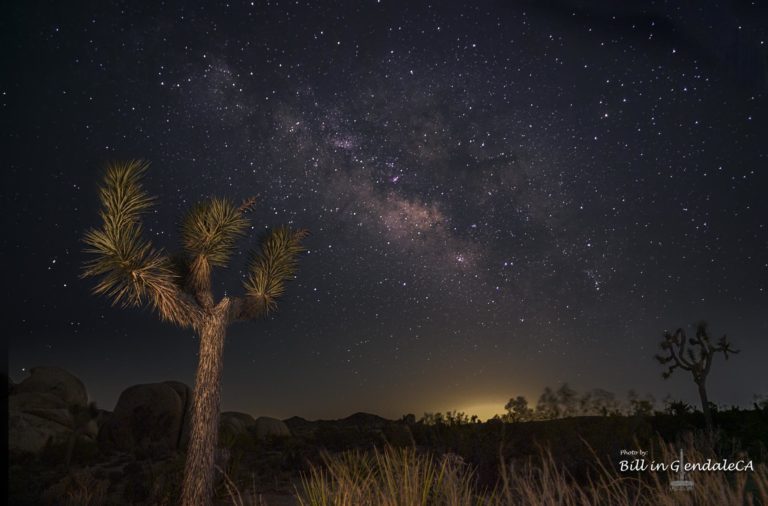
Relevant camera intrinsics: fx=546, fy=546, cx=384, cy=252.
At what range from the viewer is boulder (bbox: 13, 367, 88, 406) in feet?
89.6

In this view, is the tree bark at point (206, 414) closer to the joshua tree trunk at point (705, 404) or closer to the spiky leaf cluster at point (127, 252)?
the spiky leaf cluster at point (127, 252)

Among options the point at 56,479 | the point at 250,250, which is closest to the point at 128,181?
the point at 250,250

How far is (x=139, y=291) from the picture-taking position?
11.0 m

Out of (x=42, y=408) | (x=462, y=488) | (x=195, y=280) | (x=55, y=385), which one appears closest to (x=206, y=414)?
(x=195, y=280)

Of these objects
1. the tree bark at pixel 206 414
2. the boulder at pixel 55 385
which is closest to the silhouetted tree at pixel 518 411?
the tree bark at pixel 206 414

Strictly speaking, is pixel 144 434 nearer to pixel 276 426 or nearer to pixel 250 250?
pixel 276 426

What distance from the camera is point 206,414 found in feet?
36.2

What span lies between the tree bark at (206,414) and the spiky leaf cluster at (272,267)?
110cm

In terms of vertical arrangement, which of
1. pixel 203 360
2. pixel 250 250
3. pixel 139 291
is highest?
pixel 250 250

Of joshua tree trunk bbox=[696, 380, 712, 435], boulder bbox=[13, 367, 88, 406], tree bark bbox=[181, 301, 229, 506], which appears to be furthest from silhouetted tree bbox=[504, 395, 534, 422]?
boulder bbox=[13, 367, 88, 406]

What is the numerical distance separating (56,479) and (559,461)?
13.1 metres

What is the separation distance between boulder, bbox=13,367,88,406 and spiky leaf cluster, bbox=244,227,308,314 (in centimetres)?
1919

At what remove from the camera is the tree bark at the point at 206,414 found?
10594 millimetres

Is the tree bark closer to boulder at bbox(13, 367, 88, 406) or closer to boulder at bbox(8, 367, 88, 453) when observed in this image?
boulder at bbox(8, 367, 88, 453)
